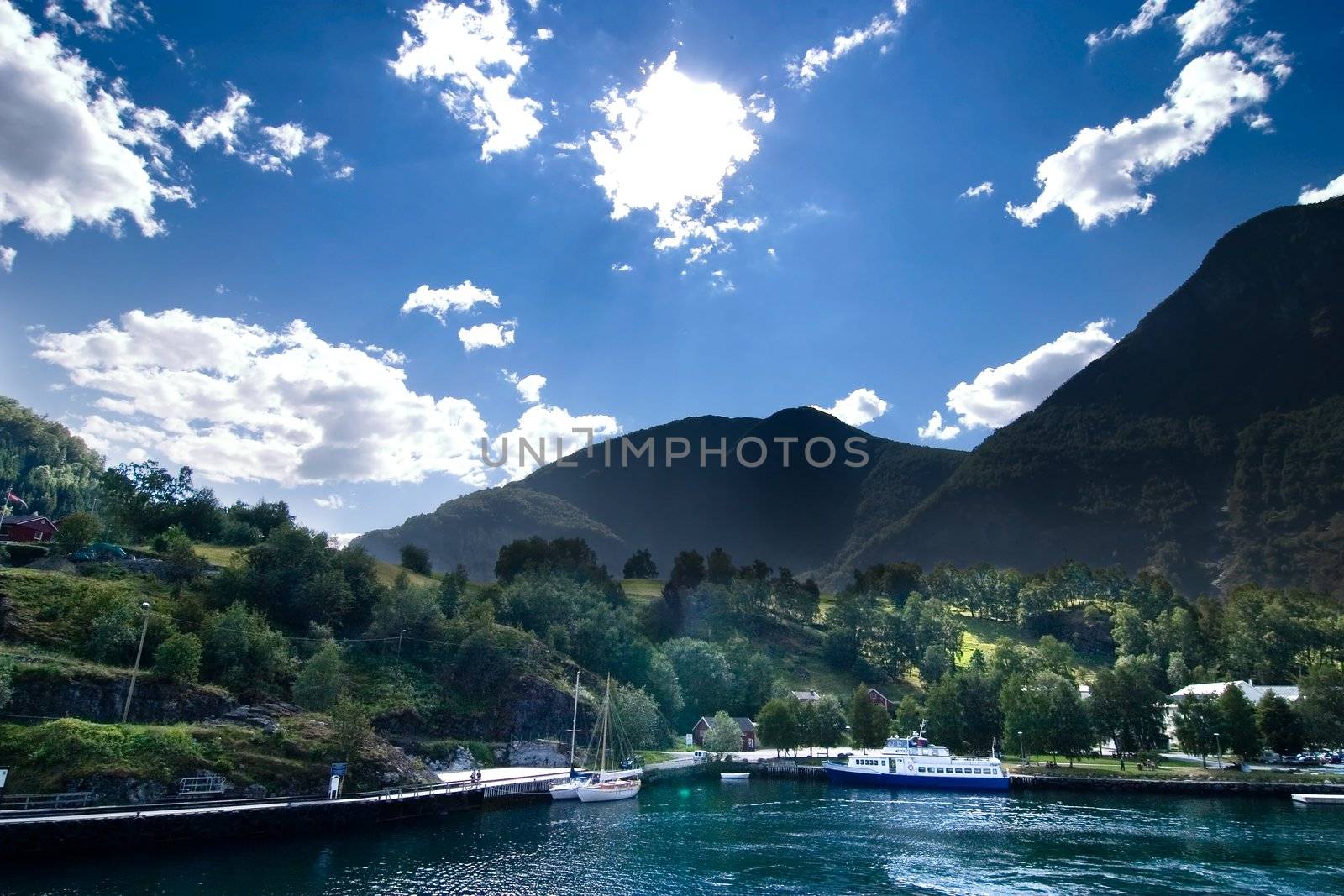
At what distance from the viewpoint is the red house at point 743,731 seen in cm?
12537

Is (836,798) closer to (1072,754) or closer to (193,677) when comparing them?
(1072,754)

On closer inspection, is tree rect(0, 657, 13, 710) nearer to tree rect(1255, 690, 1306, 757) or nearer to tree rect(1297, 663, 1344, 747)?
tree rect(1255, 690, 1306, 757)

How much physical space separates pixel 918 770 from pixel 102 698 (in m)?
86.7

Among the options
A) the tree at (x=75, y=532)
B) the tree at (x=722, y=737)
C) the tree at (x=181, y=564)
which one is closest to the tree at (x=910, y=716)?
the tree at (x=722, y=737)

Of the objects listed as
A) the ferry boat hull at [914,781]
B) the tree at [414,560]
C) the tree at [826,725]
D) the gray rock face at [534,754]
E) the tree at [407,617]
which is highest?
the tree at [414,560]

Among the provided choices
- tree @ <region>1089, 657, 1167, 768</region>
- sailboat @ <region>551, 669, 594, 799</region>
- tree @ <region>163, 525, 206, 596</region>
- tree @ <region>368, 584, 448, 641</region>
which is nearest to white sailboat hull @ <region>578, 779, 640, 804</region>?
sailboat @ <region>551, 669, 594, 799</region>

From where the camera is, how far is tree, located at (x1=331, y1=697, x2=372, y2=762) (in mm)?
64375

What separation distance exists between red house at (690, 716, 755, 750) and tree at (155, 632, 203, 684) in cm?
7972

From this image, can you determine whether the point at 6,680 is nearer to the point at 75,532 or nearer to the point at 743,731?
the point at 75,532

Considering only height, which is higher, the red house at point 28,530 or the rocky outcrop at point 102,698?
the red house at point 28,530

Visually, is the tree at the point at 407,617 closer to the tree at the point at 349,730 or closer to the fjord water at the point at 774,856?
the tree at the point at 349,730

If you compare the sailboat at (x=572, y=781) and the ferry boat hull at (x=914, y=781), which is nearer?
the sailboat at (x=572, y=781)

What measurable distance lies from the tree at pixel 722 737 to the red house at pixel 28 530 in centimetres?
10151

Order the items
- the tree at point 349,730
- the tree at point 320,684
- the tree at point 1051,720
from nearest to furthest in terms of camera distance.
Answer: the tree at point 349,730 → the tree at point 320,684 → the tree at point 1051,720
